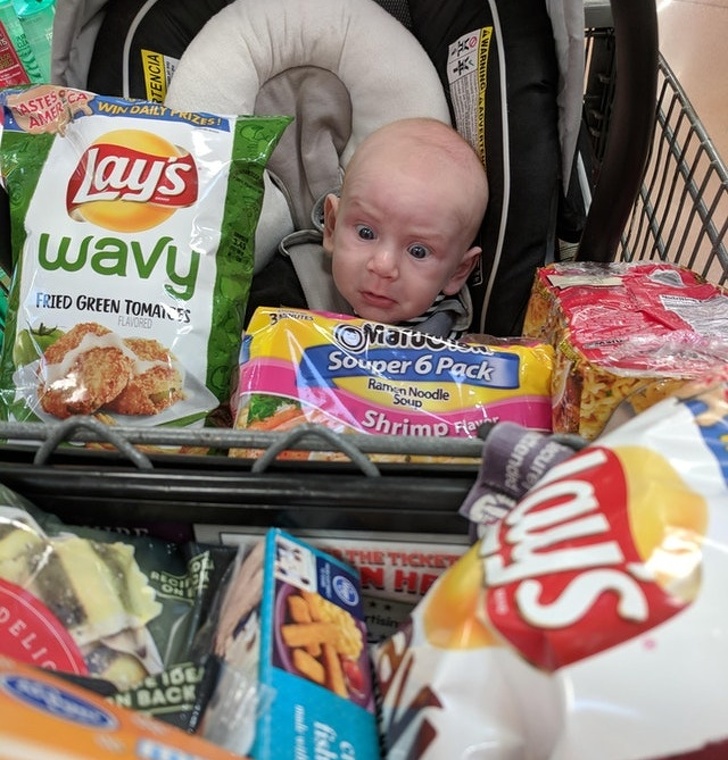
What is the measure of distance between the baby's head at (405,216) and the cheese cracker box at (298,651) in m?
0.56

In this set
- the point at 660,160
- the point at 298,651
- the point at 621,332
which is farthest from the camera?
the point at 660,160

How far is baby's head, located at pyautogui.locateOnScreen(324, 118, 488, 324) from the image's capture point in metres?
1.04

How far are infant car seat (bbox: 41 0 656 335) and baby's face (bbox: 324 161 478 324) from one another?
9 cm

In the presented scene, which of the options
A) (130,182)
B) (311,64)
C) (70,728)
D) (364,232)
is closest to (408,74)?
(311,64)

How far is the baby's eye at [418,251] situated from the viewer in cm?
108

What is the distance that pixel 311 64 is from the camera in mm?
1156

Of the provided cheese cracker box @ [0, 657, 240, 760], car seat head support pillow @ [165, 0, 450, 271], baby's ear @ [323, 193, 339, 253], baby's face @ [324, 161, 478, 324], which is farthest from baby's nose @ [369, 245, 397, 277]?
cheese cracker box @ [0, 657, 240, 760]

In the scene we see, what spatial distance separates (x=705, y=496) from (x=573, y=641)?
122 mm

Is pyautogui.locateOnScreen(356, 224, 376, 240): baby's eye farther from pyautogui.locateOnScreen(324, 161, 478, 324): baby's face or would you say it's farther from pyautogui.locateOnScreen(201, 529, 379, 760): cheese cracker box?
pyautogui.locateOnScreen(201, 529, 379, 760): cheese cracker box

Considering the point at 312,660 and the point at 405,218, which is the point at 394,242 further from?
the point at 312,660

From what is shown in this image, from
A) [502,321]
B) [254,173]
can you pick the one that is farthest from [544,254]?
[254,173]

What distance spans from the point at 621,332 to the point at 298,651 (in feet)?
1.70

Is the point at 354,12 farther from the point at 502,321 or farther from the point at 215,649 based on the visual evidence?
the point at 215,649

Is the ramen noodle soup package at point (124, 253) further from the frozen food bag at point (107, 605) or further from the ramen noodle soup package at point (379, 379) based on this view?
the frozen food bag at point (107, 605)
